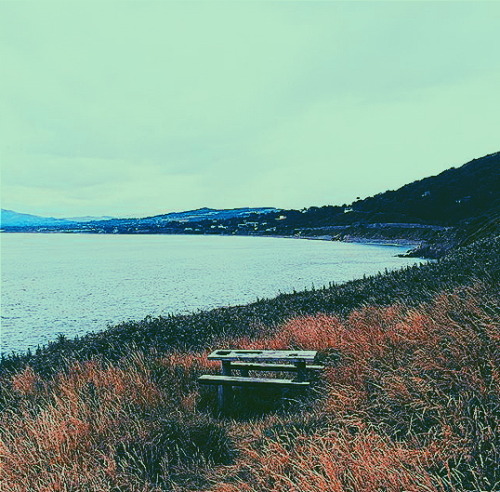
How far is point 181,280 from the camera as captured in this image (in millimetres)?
43375

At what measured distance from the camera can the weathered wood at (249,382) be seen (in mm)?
6184

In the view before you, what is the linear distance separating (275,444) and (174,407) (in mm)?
2214

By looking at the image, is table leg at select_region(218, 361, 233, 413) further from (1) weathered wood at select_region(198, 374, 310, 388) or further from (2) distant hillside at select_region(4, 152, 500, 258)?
(2) distant hillside at select_region(4, 152, 500, 258)

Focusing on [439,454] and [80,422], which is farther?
[80,422]

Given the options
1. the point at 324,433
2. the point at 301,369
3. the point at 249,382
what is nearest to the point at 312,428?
the point at 324,433

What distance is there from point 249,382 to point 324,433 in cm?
185

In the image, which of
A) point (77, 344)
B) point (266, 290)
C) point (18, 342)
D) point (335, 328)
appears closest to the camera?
point (335, 328)

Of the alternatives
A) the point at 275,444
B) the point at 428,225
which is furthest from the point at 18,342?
the point at 428,225

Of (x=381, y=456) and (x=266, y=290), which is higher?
(x=381, y=456)

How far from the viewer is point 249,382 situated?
6367 mm

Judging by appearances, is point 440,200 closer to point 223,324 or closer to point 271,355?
point 223,324

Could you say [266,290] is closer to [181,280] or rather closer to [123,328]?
[181,280]

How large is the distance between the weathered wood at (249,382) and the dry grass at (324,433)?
30 centimetres

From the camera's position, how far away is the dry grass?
3633mm
